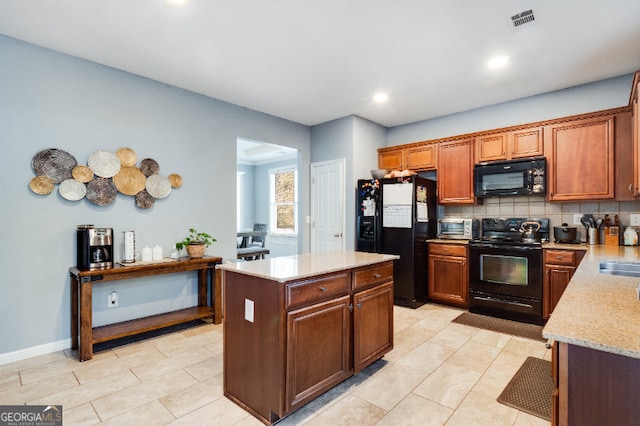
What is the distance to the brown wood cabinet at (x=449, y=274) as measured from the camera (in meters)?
4.14

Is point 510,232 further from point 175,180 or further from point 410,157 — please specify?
point 175,180

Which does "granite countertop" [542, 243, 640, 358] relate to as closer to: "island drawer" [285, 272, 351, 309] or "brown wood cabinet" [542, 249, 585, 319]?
"island drawer" [285, 272, 351, 309]

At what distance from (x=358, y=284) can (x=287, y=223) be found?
569 cm

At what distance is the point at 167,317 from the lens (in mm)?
3457

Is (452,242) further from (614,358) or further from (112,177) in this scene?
(112,177)

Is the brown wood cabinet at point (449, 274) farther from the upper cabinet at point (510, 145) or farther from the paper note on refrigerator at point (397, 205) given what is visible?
the upper cabinet at point (510, 145)

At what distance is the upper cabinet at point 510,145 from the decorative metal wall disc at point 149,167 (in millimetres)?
4010

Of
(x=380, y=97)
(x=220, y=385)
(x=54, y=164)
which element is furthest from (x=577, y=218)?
(x=54, y=164)

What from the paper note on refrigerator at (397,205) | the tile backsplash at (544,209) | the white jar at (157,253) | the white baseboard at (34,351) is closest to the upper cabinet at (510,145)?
the tile backsplash at (544,209)

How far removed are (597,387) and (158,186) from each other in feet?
12.5

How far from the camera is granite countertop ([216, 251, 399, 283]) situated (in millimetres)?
1922

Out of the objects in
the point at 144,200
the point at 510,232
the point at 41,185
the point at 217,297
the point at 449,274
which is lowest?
the point at 217,297

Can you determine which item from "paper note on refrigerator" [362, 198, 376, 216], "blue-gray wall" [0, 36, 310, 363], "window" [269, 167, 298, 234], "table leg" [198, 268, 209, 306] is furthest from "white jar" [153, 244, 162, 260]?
"window" [269, 167, 298, 234]

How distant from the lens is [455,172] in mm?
4504
